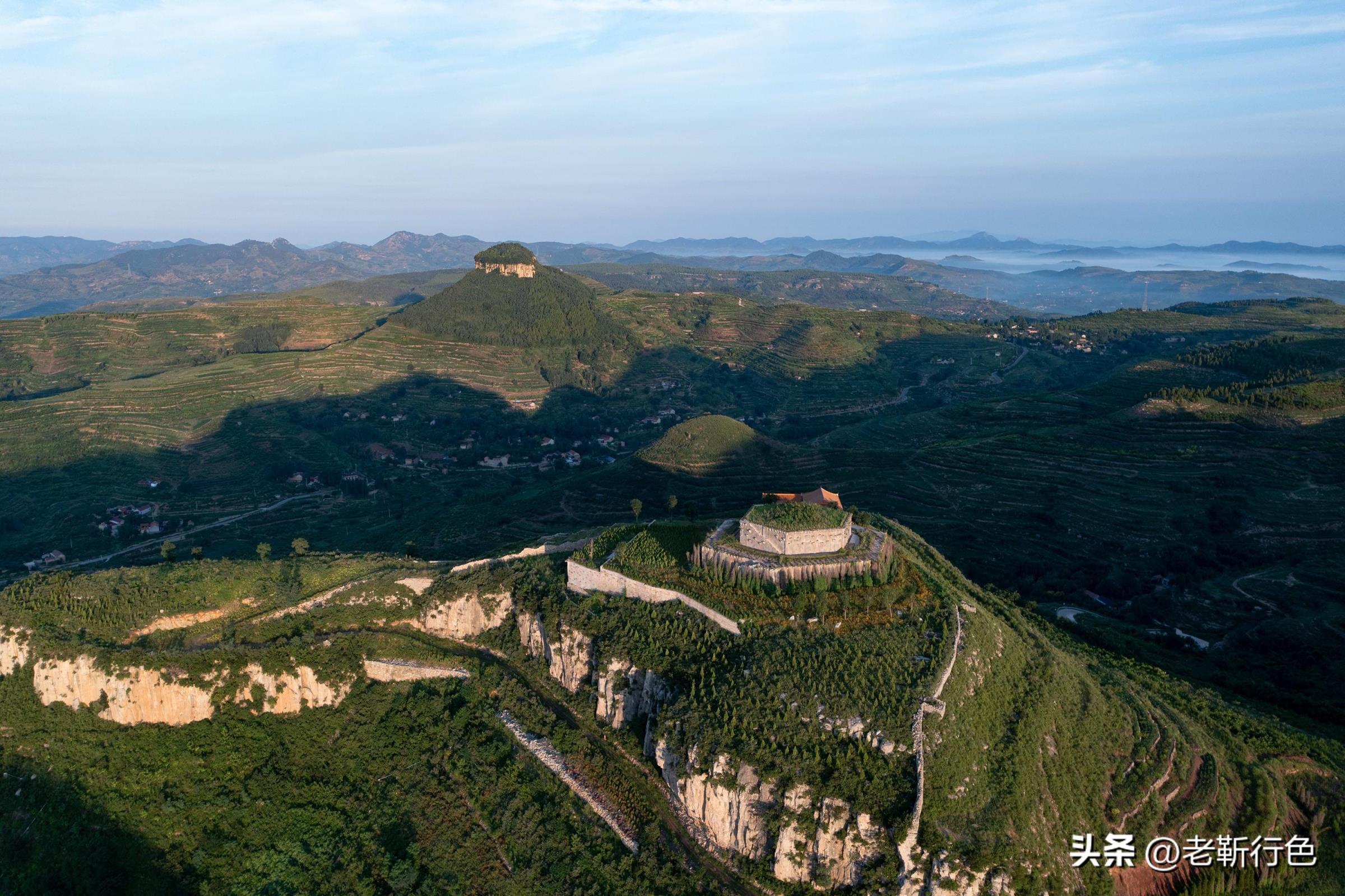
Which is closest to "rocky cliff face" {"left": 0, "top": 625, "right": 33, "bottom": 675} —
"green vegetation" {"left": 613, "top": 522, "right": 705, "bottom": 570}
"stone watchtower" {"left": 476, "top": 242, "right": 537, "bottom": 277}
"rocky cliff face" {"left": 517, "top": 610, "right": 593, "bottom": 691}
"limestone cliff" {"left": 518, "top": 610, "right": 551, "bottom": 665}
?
"limestone cliff" {"left": 518, "top": 610, "right": 551, "bottom": 665}

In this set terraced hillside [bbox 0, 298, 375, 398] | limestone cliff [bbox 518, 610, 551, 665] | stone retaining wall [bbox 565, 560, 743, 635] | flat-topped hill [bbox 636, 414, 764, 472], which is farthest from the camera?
terraced hillside [bbox 0, 298, 375, 398]

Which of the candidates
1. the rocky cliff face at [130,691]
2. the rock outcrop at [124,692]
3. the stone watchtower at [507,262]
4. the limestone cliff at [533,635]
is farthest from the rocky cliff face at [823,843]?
the stone watchtower at [507,262]

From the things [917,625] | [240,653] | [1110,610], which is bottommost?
[1110,610]

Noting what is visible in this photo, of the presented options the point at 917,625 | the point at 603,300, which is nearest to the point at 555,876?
the point at 917,625

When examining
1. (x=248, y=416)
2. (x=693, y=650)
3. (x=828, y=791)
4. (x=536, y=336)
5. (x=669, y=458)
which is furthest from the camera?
(x=536, y=336)

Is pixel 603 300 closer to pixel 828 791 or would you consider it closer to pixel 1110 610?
pixel 1110 610

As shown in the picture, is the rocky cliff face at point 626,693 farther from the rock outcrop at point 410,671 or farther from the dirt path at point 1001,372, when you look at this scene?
the dirt path at point 1001,372

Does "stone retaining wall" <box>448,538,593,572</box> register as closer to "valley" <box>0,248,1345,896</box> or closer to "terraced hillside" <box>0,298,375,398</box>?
"valley" <box>0,248,1345,896</box>

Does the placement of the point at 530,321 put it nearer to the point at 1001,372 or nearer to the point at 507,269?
the point at 507,269
